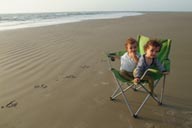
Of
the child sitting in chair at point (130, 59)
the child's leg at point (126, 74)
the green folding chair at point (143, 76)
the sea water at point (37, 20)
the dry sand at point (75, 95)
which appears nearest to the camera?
the dry sand at point (75, 95)

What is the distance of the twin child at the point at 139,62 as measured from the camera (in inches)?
137

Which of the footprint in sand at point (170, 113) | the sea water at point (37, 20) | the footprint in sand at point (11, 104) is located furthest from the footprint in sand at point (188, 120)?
the sea water at point (37, 20)

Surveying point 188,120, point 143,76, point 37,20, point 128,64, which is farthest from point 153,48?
point 37,20

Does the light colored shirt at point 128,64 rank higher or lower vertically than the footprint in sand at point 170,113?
higher

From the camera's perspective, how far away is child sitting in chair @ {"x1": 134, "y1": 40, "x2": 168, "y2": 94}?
3.47 m

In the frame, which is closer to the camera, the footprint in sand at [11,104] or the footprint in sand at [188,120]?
the footprint in sand at [188,120]

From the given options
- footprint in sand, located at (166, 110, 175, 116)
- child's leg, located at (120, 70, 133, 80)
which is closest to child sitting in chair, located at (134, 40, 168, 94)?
child's leg, located at (120, 70, 133, 80)

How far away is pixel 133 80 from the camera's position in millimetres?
3506

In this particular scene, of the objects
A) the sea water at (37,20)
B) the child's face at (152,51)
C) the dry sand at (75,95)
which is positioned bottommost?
the sea water at (37,20)

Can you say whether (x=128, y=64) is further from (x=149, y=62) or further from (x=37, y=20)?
(x=37, y=20)

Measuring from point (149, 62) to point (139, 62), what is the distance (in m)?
0.14

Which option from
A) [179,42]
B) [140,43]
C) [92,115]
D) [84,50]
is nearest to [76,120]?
[92,115]

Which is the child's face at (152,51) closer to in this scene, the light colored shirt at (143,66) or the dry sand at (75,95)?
the light colored shirt at (143,66)

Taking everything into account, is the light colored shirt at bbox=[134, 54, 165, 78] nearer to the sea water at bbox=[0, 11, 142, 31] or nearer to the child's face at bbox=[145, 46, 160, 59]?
the child's face at bbox=[145, 46, 160, 59]
